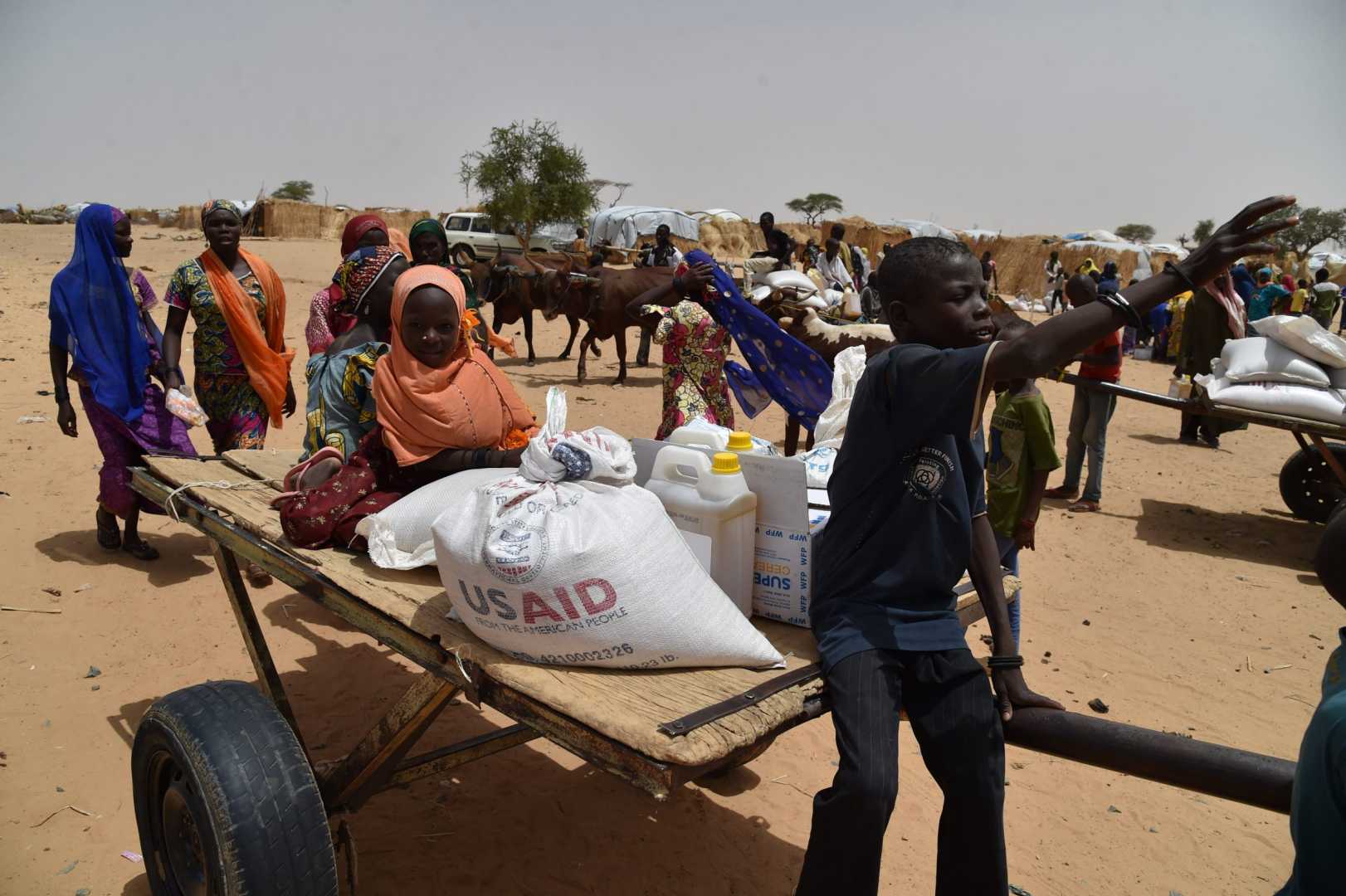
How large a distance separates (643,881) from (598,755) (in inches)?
62.8

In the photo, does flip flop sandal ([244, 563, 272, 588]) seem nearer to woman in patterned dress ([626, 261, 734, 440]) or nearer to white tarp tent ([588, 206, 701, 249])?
woman in patterned dress ([626, 261, 734, 440])

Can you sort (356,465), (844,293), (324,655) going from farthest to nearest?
(844,293) < (324,655) < (356,465)

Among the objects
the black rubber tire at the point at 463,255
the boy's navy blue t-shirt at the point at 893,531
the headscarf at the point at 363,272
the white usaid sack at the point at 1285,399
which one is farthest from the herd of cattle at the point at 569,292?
the boy's navy blue t-shirt at the point at 893,531

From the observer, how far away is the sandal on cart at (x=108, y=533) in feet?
18.0

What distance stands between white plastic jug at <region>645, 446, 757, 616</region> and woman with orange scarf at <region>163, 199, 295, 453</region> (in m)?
3.69

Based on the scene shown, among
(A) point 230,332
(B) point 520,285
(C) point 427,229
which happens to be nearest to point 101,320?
(A) point 230,332

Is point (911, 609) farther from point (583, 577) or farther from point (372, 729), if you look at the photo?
point (372, 729)

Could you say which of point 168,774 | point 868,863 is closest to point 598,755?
point 868,863

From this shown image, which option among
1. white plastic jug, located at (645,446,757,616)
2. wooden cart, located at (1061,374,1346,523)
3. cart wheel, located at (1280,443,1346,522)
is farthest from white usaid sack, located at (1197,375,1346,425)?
white plastic jug, located at (645,446,757,616)

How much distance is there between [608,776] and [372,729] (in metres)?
1.56

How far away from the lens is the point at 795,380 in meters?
5.25

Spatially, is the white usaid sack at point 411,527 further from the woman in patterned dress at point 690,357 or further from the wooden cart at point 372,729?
the woman in patterned dress at point 690,357

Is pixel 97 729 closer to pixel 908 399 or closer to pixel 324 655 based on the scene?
pixel 324 655

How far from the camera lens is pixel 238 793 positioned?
6.80 ft
